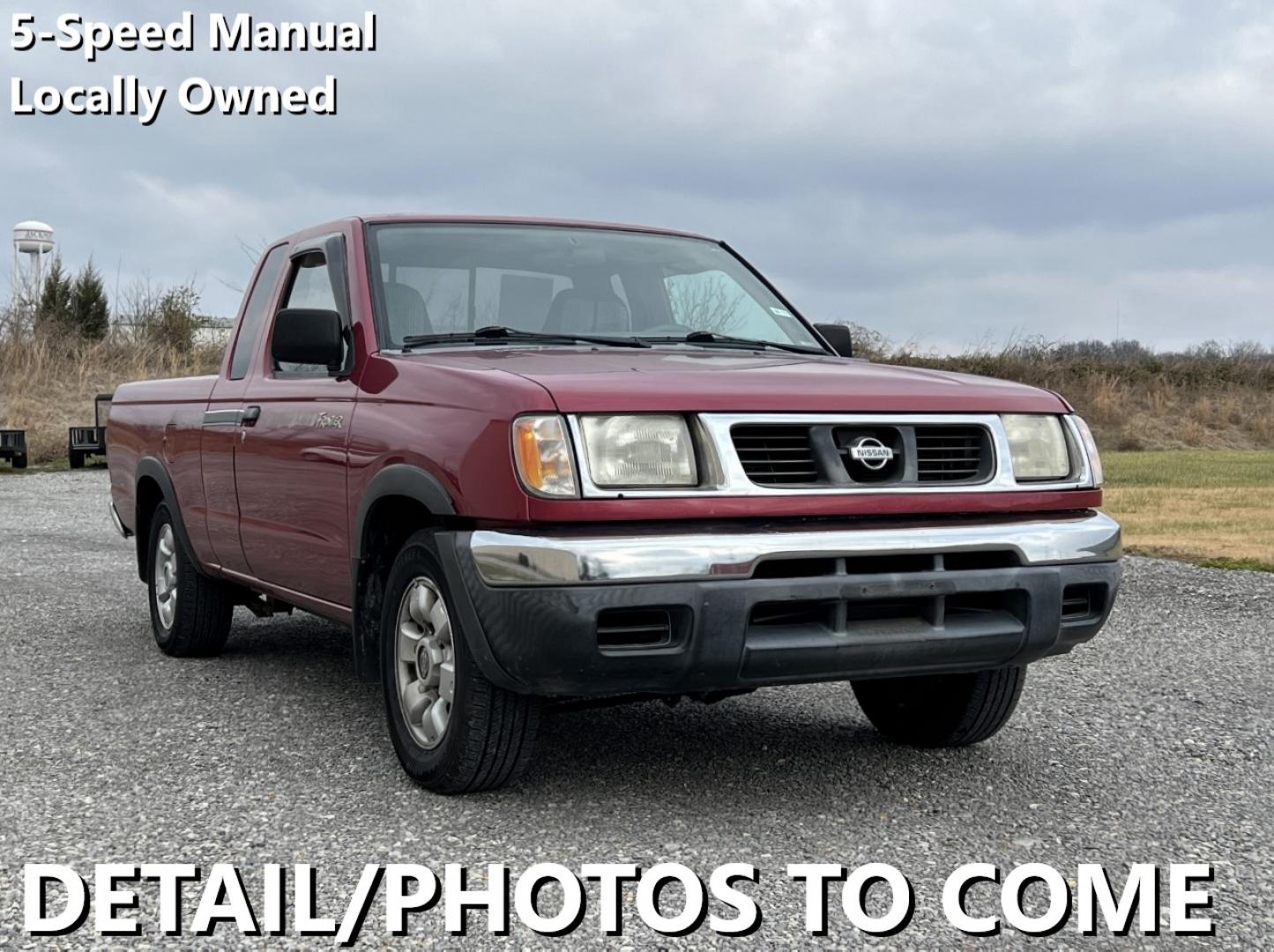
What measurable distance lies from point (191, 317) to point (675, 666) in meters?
27.5

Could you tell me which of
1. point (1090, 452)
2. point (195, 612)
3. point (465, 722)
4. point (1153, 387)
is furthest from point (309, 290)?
point (1153, 387)

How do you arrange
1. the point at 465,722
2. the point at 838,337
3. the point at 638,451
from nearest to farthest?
the point at 638,451, the point at 465,722, the point at 838,337

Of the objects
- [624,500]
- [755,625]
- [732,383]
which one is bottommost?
[755,625]

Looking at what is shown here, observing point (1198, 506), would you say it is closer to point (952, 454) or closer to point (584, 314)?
point (584, 314)

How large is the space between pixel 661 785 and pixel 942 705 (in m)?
1.12

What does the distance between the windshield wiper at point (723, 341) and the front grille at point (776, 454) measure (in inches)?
47.4

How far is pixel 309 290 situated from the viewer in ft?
19.2

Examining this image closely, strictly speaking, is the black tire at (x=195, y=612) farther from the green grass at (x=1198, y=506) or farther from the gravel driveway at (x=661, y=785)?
the green grass at (x=1198, y=506)

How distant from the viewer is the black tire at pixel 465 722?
4234 mm

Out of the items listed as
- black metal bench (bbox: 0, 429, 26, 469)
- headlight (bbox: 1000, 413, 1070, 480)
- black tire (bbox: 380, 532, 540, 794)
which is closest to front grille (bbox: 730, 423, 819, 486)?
headlight (bbox: 1000, 413, 1070, 480)

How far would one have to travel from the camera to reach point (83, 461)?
25391 mm

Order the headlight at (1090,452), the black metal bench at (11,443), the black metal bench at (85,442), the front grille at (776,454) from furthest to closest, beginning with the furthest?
the black metal bench at (85,442) → the black metal bench at (11,443) → the headlight at (1090,452) → the front grille at (776,454)

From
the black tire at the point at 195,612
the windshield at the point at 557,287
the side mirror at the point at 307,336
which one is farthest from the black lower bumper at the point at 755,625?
the black tire at the point at 195,612

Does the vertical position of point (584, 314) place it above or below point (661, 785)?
above
